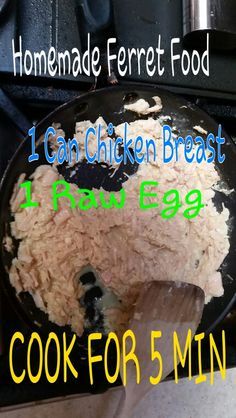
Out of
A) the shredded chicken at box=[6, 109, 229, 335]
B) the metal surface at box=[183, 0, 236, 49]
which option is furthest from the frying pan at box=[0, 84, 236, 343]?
the metal surface at box=[183, 0, 236, 49]

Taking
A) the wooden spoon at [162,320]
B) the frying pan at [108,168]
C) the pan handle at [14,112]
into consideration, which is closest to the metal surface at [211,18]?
the frying pan at [108,168]

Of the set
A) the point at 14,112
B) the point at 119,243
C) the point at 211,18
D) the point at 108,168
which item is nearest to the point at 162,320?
the point at 119,243

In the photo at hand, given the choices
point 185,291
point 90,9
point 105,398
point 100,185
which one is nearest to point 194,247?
point 185,291

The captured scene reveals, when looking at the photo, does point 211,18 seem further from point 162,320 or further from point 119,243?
point 162,320

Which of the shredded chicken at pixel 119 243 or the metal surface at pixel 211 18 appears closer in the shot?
the shredded chicken at pixel 119 243

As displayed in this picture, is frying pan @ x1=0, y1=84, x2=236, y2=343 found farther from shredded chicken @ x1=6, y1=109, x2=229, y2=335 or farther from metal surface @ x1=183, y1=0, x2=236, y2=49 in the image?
metal surface @ x1=183, y1=0, x2=236, y2=49

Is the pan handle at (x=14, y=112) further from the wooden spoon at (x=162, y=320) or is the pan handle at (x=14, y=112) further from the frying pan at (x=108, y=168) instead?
the wooden spoon at (x=162, y=320)

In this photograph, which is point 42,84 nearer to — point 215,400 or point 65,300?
point 65,300
